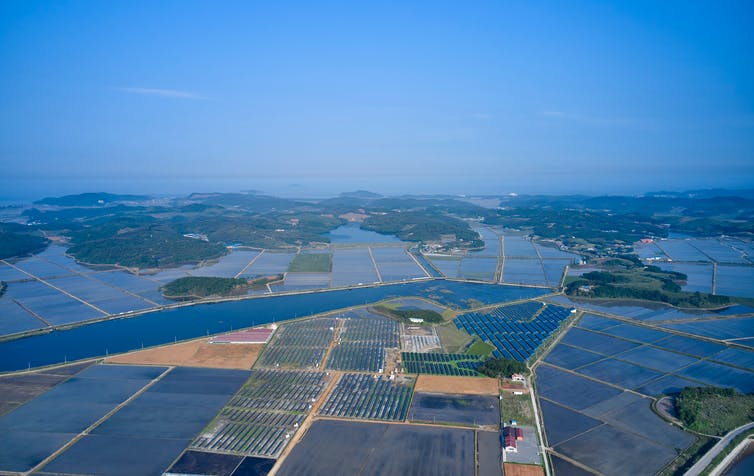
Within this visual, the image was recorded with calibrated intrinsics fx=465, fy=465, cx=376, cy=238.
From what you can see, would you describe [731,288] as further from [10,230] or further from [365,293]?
[10,230]

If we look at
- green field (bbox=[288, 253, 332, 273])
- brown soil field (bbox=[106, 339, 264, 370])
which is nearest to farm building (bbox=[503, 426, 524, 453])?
brown soil field (bbox=[106, 339, 264, 370])

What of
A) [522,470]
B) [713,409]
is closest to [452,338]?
[522,470]

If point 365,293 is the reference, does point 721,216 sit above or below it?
above

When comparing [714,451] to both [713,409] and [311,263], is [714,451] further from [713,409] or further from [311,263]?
[311,263]

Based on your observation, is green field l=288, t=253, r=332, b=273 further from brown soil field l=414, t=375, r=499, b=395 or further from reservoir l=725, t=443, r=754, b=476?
reservoir l=725, t=443, r=754, b=476

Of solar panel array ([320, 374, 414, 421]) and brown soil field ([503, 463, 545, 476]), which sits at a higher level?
solar panel array ([320, 374, 414, 421])

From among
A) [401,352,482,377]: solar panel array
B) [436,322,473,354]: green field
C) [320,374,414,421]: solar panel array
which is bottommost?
[320,374,414,421]: solar panel array

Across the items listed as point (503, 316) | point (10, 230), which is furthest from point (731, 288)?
point (10, 230)
